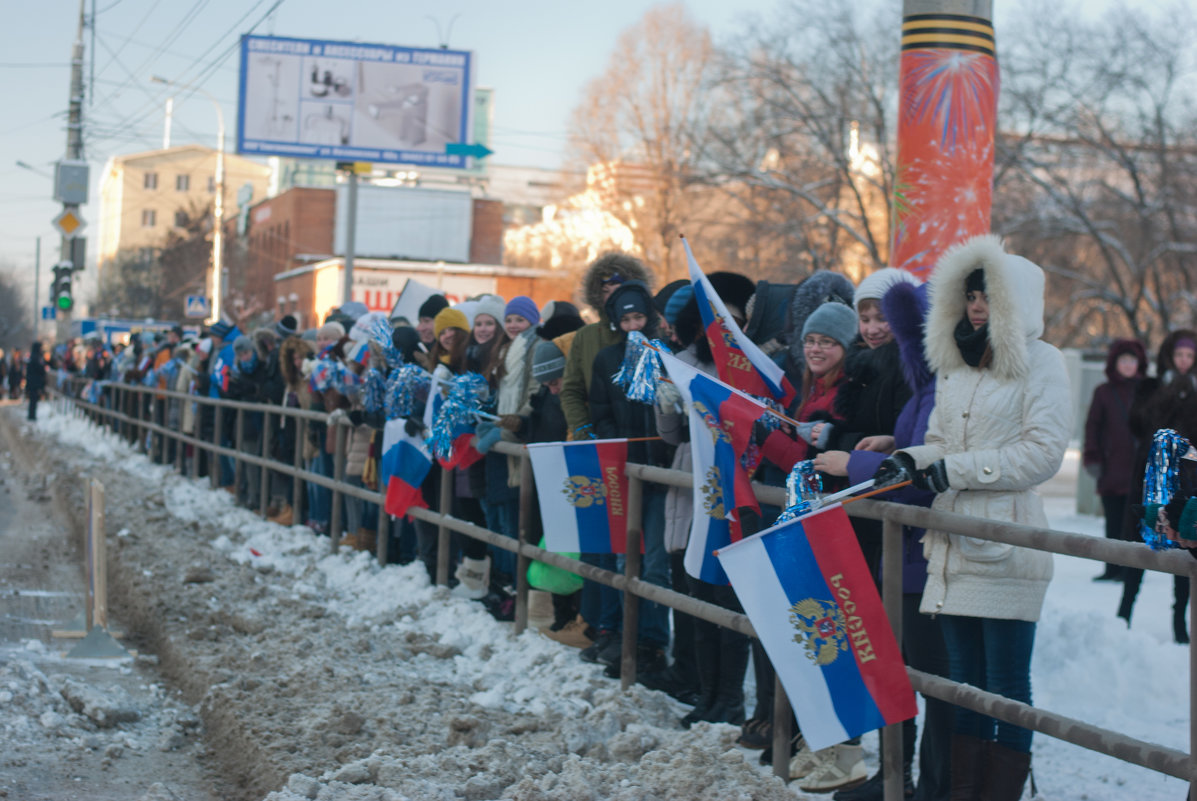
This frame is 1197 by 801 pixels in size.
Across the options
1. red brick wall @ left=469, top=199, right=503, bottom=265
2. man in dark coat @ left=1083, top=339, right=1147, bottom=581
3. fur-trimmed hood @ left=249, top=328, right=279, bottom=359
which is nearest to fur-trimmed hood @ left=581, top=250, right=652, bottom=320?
man in dark coat @ left=1083, top=339, right=1147, bottom=581

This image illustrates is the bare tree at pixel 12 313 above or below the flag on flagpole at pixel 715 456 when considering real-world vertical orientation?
above

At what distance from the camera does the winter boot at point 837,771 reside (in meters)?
4.65

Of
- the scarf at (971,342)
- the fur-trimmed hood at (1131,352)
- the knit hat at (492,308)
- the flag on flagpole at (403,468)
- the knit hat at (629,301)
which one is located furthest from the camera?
the fur-trimmed hood at (1131,352)

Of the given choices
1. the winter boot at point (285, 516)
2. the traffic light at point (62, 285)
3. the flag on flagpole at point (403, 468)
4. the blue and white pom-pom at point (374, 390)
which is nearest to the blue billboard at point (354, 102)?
the traffic light at point (62, 285)

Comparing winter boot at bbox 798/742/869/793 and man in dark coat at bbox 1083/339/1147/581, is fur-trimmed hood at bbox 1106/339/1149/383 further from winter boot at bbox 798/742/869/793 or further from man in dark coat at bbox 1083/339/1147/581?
winter boot at bbox 798/742/869/793

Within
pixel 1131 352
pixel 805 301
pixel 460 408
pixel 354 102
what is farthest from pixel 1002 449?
pixel 354 102

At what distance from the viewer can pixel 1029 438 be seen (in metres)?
4.04

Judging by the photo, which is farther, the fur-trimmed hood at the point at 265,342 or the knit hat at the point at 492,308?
the fur-trimmed hood at the point at 265,342

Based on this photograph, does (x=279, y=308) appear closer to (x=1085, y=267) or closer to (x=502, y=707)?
(x=1085, y=267)

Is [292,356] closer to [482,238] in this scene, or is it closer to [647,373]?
[647,373]

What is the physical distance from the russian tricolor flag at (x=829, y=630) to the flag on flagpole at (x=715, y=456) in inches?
31.2

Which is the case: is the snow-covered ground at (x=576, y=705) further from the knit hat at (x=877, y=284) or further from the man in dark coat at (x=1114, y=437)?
the knit hat at (x=877, y=284)

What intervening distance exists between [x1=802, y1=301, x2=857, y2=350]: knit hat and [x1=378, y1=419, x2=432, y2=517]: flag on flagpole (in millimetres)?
4155

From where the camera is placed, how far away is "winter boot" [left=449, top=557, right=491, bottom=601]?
26.3 ft
